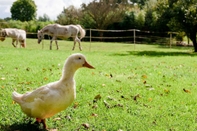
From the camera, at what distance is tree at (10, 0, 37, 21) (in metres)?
69.6

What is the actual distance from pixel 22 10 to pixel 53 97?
70.3 meters

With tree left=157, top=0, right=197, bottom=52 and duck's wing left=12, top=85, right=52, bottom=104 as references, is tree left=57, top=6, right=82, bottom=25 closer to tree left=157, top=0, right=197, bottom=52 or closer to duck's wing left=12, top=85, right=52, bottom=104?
tree left=157, top=0, right=197, bottom=52

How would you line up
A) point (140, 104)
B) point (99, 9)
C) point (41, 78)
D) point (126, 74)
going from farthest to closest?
1. point (99, 9)
2. point (126, 74)
3. point (41, 78)
4. point (140, 104)

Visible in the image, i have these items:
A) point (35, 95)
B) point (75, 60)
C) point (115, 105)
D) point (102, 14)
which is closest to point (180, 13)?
point (115, 105)

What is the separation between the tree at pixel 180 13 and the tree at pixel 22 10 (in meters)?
54.5

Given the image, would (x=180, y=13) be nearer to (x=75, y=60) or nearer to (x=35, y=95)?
(x=75, y=60)

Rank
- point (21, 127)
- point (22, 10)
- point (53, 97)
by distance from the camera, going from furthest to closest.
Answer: point (22, 10) → point (21, 127) → point (53, 97)

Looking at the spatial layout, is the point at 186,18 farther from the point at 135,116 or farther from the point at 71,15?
the point at 71,15

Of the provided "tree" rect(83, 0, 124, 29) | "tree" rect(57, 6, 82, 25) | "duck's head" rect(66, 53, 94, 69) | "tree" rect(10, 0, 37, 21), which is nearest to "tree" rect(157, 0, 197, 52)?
"duck's head" rect(66, 53, 94, 69)

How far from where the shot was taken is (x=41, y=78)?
6.36 metres

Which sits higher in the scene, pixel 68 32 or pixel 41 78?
pixel 68 32

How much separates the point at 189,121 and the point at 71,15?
4003 cm

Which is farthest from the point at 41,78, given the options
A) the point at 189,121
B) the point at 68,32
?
the point at 68,32

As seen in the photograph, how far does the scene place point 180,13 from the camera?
19.0 m
